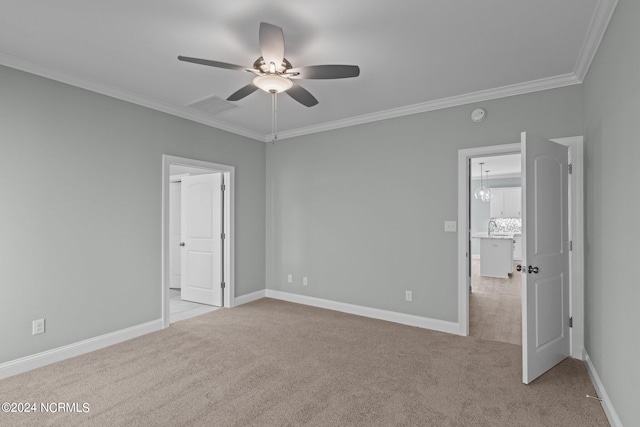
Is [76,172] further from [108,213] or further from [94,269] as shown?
[94,269]

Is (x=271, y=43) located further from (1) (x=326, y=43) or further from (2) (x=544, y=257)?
(2) (x=544, y=257)

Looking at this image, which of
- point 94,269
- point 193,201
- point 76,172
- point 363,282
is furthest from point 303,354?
point 193,201

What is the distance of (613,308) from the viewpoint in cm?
216

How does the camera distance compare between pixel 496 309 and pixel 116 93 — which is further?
pixel 496 309

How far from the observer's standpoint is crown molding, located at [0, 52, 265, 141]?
2.79 meters

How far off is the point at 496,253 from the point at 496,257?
9 cm

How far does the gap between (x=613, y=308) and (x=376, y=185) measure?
2.68 meters

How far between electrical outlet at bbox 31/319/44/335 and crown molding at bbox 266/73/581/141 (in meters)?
3.71

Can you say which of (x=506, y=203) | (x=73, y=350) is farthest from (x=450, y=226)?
(x=506, y=203)

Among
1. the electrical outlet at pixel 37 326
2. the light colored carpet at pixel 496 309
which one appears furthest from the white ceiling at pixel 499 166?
the electrical outlet at pixel 37 326

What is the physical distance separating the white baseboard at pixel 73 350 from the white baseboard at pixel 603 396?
163 inches

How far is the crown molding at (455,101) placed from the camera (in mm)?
3182

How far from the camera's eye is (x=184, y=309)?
4.81 m

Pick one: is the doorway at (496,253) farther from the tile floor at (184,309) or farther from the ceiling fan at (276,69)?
A: the tile floor at (184,309)
